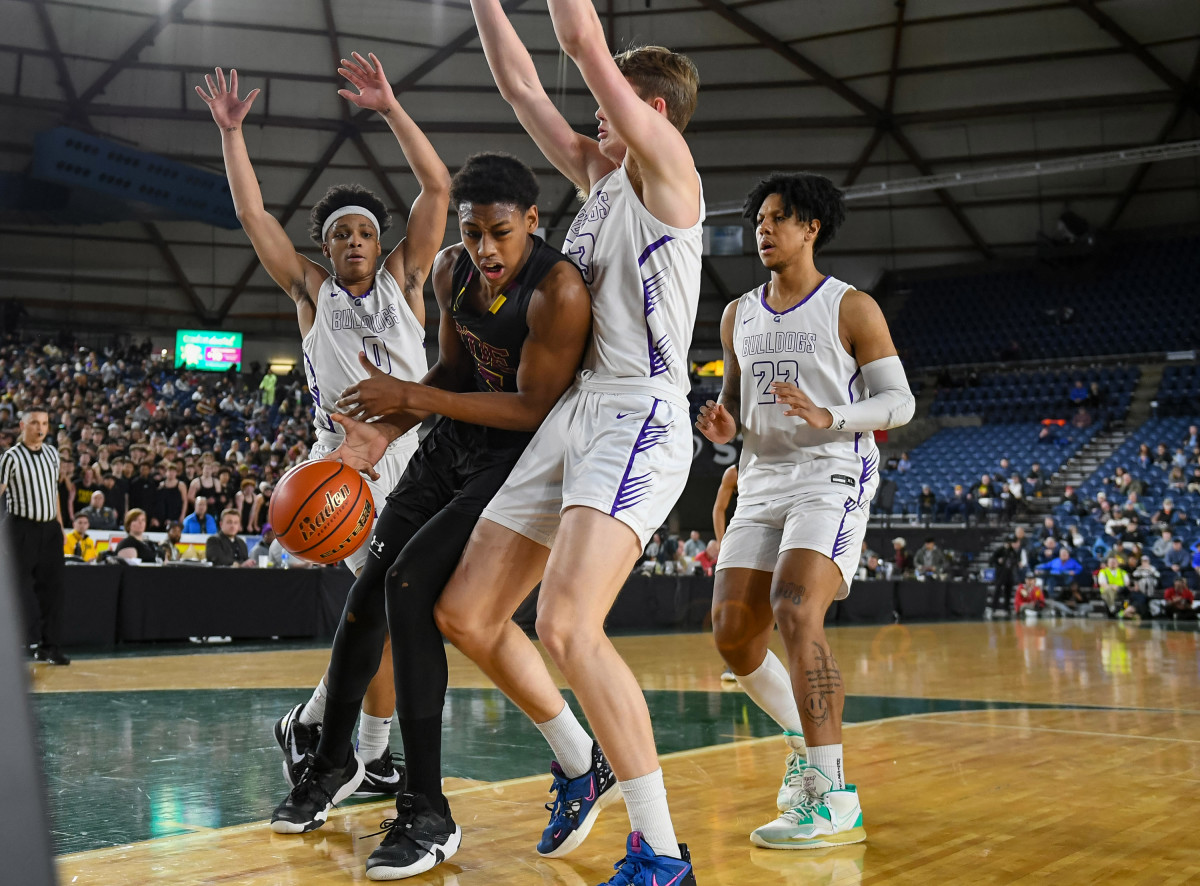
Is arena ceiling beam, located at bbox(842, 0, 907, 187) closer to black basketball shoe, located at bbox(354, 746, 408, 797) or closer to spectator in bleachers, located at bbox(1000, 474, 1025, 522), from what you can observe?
spectator in bleachers, located at bbox(1000, 474, 1025, 522)

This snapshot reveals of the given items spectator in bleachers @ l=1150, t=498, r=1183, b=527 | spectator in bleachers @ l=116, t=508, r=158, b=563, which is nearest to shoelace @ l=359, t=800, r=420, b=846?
spectator in bleachers @ l=116, t=508, r=158, b=563

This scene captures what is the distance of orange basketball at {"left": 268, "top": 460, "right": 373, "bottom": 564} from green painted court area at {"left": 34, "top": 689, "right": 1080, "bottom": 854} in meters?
0.79

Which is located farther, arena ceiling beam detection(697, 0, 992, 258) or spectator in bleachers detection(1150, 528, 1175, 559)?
arena ceiling beam detection(697, 0, 992, 258)

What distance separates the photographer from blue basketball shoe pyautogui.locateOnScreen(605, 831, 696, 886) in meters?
2.46

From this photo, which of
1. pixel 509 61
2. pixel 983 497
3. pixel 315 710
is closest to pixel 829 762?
pixel 315 710

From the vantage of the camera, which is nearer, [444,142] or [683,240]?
[683,240]

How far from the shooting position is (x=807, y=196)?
3.75 m

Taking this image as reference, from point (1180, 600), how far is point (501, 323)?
18913 millimetres

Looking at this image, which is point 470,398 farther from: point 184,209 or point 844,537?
point 184,209

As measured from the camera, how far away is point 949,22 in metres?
20.7

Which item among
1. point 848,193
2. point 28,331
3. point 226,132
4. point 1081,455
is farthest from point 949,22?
point 28,331

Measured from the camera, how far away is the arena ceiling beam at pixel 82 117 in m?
20.8

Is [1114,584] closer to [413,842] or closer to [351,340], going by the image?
[351,340]

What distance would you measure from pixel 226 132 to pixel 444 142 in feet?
66.6
